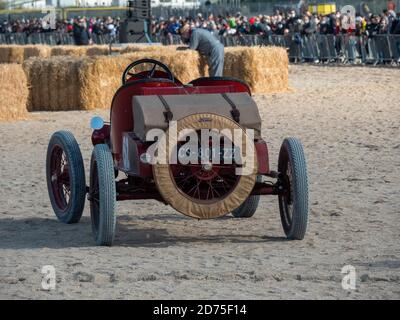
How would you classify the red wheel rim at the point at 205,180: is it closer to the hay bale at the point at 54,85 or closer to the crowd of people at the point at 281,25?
the hay bale at the point at 54,85

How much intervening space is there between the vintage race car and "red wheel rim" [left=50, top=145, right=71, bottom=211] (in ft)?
3.19

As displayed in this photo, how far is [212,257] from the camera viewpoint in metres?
8.45

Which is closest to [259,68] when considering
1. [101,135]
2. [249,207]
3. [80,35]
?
[249,207]

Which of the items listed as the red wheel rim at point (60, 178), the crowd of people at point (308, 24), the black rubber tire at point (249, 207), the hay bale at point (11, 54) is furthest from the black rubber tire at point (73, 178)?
the hay bale at point (11, 54)

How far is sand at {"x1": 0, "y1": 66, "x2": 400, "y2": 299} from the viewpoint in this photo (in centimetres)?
743

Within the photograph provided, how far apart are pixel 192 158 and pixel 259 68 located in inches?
673

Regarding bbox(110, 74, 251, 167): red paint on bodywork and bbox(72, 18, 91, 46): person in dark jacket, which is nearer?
bbox(110, 74, 251, 167): red paint on bodywork

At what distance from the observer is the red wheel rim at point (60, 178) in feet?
33.8

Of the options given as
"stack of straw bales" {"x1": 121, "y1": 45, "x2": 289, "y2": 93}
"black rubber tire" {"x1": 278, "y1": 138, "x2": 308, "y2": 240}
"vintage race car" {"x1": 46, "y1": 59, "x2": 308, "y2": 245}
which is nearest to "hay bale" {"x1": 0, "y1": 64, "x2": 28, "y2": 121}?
"stack of straw bales" {"x1": 121, "y1": 45, "x2": 289, "y2": 93}

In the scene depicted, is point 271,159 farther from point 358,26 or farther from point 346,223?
point 358,26

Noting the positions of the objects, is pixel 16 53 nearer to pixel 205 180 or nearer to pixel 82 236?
pixel 82 236

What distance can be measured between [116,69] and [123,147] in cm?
1356

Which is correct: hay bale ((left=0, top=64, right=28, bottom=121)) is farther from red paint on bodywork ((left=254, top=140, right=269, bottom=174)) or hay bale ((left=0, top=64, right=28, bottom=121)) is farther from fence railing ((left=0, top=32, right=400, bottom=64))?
red paint on bodywork ((left=254, top=140, right=269, bottom=174))

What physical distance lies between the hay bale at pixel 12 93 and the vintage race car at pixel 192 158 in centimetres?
1092
